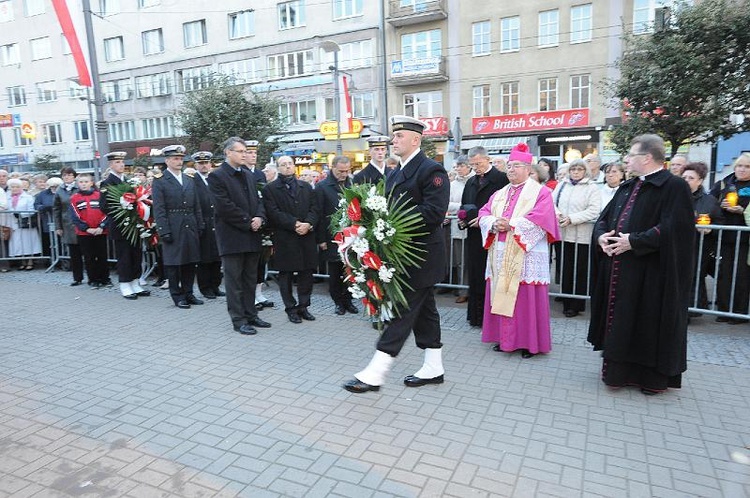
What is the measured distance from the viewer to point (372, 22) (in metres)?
31.7

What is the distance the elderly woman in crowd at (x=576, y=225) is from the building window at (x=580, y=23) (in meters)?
23.3

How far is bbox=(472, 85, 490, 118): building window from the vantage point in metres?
29.2

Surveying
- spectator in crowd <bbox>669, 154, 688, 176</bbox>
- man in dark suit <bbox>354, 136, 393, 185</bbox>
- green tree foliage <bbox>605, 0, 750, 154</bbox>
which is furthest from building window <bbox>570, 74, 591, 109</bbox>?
man in dark suit <bbox>354, 136, 393, 185</bbox>

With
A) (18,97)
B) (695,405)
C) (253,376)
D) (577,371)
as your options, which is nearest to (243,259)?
(253,376)

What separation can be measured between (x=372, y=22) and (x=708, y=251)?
29195 mm

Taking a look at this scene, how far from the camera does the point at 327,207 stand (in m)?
7.11

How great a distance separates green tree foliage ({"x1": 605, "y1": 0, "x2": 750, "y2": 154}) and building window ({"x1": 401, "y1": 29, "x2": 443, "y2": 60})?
18829 mm

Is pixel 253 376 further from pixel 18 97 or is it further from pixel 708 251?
pixel 18 97

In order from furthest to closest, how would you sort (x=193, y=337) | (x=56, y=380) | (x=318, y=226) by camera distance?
(x=318, y=226) < (x=193, y=337) < (x=56, y=380)

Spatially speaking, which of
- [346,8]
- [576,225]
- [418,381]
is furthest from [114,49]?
[418,381]

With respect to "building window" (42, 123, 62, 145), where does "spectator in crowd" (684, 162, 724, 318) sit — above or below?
below

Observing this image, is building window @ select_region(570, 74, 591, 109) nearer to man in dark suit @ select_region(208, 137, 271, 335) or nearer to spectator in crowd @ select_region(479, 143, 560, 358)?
spectator in crowd @ select_region(479, 143, 560, 358)

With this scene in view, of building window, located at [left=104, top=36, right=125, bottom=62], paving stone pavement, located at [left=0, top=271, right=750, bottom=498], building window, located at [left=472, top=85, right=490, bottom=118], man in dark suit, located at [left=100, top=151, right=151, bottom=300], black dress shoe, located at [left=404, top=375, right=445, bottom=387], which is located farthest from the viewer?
building window, located at [left=104, top=36, right=125, bottom=62]

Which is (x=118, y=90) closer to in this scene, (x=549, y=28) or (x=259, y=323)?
(x=549, y=28)
